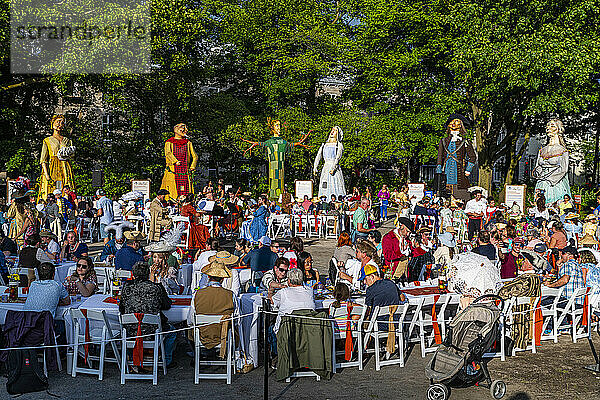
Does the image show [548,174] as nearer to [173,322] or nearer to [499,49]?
[499,49]

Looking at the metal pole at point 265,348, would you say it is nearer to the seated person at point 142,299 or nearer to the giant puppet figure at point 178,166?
the seated person at point 142,299

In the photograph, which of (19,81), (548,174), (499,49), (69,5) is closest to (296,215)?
(548,174)

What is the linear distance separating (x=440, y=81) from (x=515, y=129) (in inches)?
172

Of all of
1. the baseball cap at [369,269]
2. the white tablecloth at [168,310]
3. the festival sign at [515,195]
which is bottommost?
the white tablecloth at [168,310]

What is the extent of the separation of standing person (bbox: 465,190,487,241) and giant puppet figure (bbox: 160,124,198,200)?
8.87m

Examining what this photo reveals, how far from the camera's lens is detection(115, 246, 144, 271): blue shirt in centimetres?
971

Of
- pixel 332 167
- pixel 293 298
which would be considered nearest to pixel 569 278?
pixel 293 298

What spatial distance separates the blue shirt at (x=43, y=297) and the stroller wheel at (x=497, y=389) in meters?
4.84

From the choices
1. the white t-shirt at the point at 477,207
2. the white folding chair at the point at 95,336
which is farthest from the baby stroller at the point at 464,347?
the white t-shirt at the point at 477,207

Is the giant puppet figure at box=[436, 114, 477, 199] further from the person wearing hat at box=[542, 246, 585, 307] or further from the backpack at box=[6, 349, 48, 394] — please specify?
the backpack at box=[6, 349, 48, 394]

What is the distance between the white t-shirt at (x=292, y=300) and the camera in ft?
23.9

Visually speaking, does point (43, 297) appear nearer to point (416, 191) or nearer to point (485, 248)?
point (485, 248)

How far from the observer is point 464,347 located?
6.65 meters

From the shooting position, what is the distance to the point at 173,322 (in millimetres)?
7652
